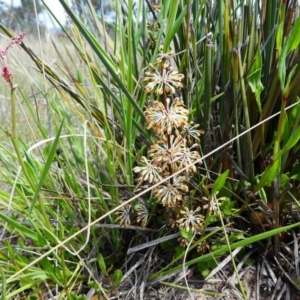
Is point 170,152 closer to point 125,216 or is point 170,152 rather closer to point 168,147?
point 168,147

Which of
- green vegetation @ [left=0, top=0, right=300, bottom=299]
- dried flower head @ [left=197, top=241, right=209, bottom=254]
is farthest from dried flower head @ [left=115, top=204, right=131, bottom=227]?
dried flower head @ [left=197, top=241, right=209, bottom=254]

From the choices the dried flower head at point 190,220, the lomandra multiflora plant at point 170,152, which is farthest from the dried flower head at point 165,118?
the dried flower head at point 190,220

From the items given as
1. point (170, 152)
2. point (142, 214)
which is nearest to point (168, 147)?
point (170, 152)

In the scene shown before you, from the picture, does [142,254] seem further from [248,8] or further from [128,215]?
[248,8]

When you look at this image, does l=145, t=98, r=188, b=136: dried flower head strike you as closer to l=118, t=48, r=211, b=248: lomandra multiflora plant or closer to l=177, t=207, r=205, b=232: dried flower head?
l=118, t=48, r=211, b=248: lomandra multiflora plant

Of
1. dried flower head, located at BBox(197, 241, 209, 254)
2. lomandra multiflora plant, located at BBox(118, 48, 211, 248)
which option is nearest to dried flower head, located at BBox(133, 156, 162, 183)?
lomandra multiflora plant, located at BBox(118, 48, 211, 248)

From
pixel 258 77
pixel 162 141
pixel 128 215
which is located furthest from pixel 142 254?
pixel 258 77

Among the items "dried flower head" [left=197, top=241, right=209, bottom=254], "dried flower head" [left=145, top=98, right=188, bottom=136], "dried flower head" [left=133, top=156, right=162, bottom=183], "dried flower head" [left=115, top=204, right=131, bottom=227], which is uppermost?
"dried flower head" [left=145, top=98, right=188, bottom=136]

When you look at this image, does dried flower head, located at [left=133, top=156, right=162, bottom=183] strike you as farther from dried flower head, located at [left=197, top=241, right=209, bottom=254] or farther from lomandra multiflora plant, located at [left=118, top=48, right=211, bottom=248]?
dried flower head, located at [left=197, top=241, right=209, bottom=254]

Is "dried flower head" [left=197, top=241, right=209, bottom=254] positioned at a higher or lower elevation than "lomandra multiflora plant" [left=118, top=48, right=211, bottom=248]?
lower

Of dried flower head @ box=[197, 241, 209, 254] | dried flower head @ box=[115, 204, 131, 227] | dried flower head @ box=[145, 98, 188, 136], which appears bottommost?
dried flower head @ box=[197, 241, 209, 254]
